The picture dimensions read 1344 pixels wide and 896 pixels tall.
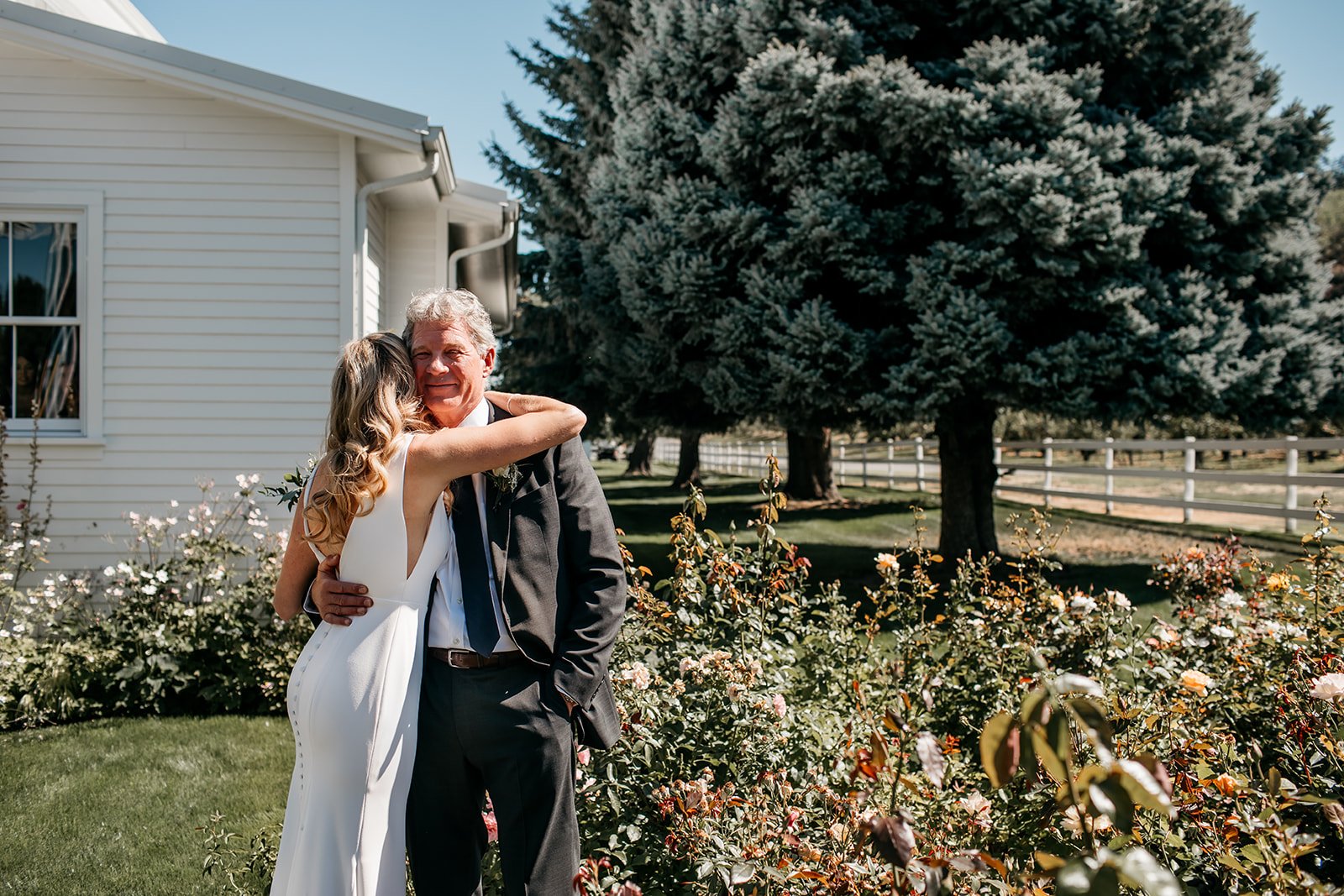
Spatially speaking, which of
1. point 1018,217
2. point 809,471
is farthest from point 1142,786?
point 809,471

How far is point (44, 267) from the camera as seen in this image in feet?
23.7

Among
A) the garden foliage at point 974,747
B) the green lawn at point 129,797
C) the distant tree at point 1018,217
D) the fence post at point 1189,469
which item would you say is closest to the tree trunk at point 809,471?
the fence post at point 1189,469

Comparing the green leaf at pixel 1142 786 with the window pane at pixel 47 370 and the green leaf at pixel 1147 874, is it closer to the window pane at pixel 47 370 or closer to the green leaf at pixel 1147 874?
the green leaf at pixel 1147 874

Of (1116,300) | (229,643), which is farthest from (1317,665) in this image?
(1116,300)

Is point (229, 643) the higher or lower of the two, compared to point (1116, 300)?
lower

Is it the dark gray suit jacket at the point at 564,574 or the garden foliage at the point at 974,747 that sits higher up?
the dark gray suit jacket at the point at 564,574

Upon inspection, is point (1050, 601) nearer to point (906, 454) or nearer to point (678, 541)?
point (678, 541)

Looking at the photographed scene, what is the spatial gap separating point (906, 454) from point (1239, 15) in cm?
2350

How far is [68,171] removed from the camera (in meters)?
7.16

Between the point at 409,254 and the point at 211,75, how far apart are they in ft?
10.9

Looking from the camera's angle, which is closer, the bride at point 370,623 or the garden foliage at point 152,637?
the bride at point 370,623

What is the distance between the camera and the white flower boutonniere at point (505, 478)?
2.49 metres

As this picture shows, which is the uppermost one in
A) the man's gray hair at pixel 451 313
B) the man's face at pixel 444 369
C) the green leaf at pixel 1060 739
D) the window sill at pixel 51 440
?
the man's gray hair at pixel 451 313

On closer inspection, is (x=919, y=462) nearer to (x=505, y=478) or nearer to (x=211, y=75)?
(x=211, y=75)
